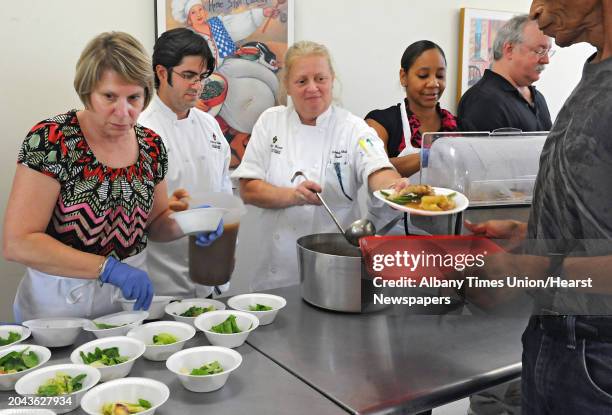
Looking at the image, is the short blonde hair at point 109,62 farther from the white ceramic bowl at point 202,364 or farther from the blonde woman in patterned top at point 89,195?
the white ceramic bowl at point 202,364

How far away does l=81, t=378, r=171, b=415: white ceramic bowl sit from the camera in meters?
0.94

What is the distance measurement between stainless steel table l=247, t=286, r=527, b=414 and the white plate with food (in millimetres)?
276

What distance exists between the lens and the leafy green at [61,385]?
97 centimetres

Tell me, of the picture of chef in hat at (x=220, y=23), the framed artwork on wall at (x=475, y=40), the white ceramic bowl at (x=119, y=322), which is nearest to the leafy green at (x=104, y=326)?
→ the white ceramic bowl at (x=119, y=322)

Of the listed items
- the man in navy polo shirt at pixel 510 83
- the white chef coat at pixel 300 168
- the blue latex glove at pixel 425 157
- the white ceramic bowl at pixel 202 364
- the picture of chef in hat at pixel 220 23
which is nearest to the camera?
the white ceramic bowl at pixel 202 364

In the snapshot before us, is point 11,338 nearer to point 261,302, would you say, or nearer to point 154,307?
point 154,307

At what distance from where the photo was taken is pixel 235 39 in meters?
2.67

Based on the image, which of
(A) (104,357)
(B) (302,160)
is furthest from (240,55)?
(A) (104,357)

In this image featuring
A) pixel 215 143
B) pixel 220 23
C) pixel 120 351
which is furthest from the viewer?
pixel 220 23

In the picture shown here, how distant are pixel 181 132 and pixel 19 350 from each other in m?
1.14

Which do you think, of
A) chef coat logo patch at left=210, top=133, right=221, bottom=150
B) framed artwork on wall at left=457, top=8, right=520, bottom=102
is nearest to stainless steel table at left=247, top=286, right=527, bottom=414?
chef coat logo patch at left=210, top=133, right=221, bottom=150

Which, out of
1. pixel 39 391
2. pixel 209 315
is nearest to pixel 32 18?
pixel 209 315

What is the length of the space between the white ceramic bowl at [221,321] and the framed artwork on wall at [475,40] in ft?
8.86

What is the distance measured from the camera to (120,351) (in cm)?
114
